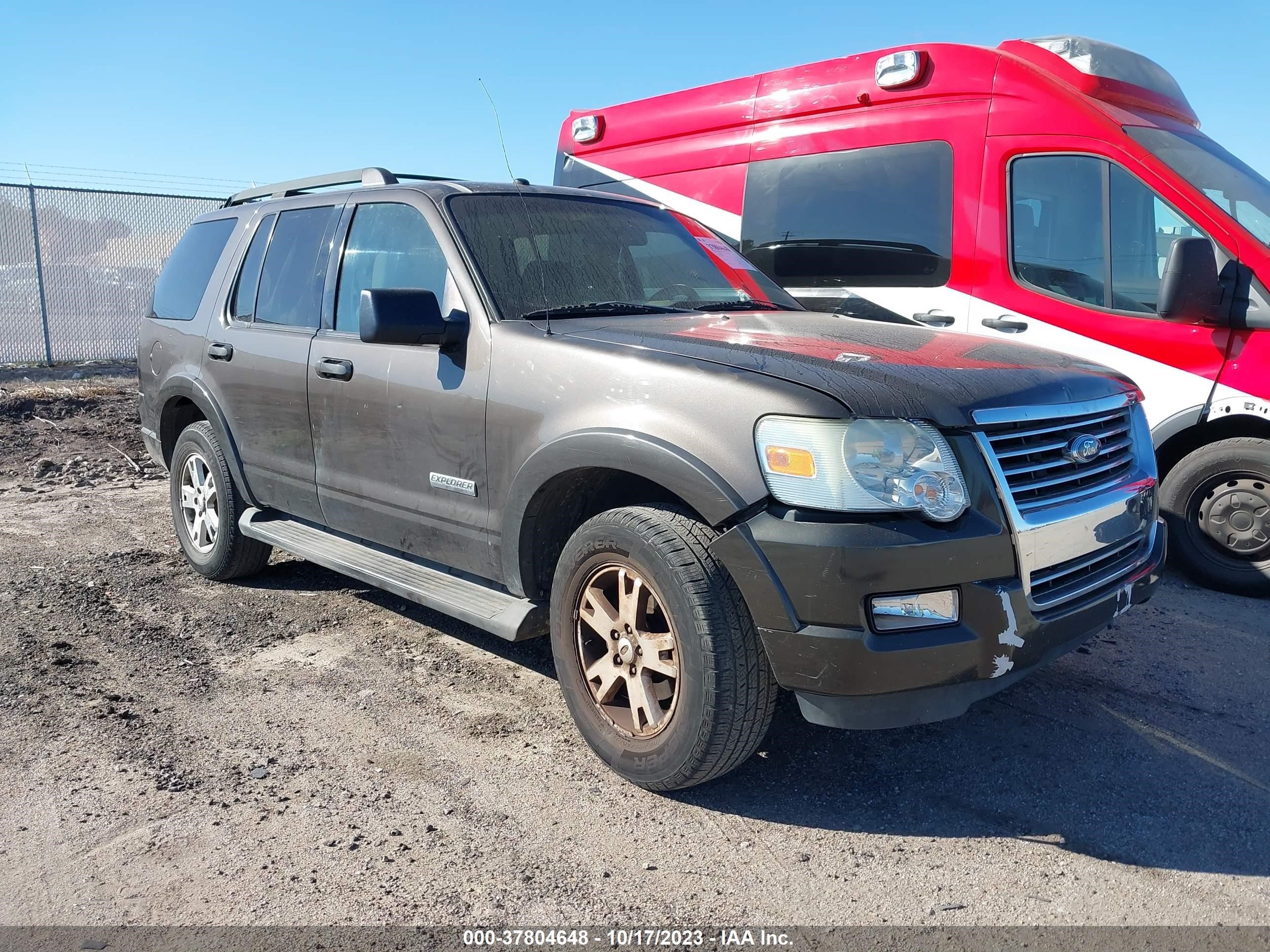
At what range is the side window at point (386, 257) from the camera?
3.86 m

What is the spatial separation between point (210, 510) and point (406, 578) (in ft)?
6.31

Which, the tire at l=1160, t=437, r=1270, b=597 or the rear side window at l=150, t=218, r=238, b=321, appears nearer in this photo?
the tire at l=1160, t=437, r=1270, b=597

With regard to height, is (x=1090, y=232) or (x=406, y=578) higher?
(x=1090, y=232)

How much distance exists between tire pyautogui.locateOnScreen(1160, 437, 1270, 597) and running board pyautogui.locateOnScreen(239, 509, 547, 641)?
3.50 m

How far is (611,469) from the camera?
10.3ft

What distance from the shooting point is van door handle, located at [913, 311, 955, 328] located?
5.70 m

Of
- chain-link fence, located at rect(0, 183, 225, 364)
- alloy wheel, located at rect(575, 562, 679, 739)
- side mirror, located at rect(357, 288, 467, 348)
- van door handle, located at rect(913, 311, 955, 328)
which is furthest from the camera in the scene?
chain-link fence, located at rect(0, 183, 225, 364)

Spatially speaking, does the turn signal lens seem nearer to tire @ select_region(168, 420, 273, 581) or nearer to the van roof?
tire @ select_region(168, 420, 273, 581)

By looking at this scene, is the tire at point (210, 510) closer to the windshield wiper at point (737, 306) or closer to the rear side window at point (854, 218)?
the windshield wiper at point (737, 306)

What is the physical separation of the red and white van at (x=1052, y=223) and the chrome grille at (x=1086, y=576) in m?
1.66

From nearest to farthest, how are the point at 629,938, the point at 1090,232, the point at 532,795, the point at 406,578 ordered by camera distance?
1. the point at 629,938
2. the point at 532,795
3. the point at 406,578
4. the point at 1090,232

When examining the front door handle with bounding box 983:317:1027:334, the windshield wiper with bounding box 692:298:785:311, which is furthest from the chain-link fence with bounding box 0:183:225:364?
the windshield wiper with bounding box 692:298:785:311

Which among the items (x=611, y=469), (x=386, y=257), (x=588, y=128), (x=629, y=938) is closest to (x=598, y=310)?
(x=611, y=469)

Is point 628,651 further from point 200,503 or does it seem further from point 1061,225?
point 1061,225
